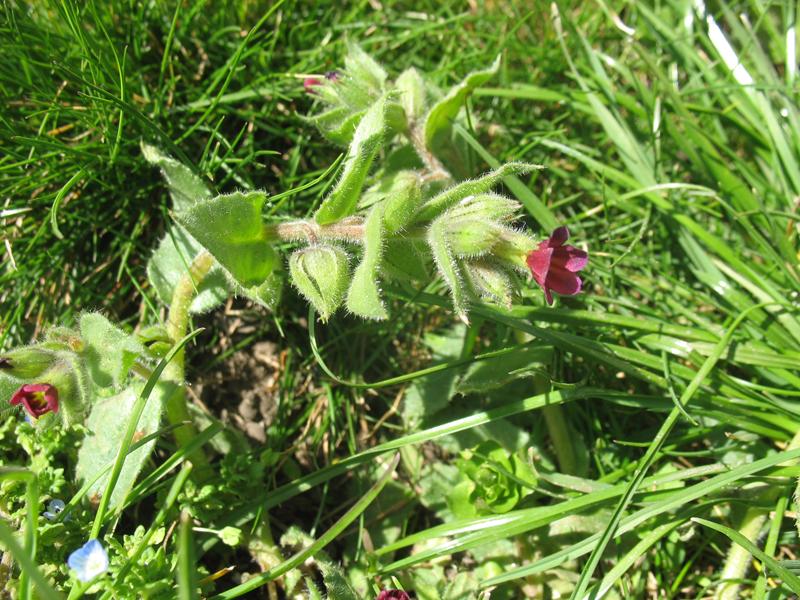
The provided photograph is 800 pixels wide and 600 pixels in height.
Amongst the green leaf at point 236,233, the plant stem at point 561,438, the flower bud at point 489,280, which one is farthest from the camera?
the plant stem at point 561,438

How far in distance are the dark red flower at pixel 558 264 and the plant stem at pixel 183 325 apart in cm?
92

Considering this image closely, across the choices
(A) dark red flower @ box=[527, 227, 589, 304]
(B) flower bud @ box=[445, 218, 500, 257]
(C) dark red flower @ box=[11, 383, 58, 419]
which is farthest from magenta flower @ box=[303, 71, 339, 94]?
(C) dark red flower @ box=[11, 383, 58, 419]

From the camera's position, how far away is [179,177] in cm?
217

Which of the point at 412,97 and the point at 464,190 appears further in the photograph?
the point at 412,97

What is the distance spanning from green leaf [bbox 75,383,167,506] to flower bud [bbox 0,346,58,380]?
0.61 feet

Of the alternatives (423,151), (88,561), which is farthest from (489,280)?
(88,561)

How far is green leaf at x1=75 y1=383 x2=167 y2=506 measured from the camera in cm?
187

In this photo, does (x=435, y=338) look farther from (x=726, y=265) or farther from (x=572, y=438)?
(x=726, y=265)

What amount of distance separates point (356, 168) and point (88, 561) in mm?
1116

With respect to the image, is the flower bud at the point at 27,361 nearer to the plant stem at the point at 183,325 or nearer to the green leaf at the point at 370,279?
the plant stem at the point at 183,325

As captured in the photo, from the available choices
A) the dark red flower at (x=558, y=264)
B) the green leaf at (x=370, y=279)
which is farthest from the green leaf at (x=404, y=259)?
the dark red flower at (x=558, y=264)

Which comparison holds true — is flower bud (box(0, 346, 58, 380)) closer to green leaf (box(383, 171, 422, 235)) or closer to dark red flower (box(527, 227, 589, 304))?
green leaf (box(383, 171, 422, 235))

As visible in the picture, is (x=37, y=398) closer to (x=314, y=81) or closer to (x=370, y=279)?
(x=370, y=279)

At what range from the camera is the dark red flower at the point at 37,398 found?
72.1 inches
